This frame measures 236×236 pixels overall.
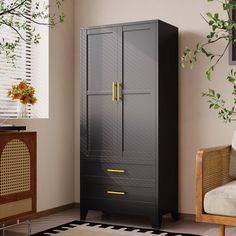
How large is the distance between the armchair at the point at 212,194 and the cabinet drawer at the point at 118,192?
2.35 feet

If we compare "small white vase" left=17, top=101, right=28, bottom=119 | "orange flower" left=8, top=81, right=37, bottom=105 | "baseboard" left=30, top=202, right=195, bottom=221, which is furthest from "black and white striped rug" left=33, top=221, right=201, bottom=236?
"orange flower" left=8, top=81, right=37, bottom=105

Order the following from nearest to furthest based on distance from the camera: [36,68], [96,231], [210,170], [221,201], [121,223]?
[221,201], [210,170], [96,231], [121,223], [36,68]

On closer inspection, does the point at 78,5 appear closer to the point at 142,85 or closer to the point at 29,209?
the point at 142,85

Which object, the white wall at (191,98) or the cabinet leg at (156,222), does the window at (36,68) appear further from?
→ the cabinet leg at (156,222)

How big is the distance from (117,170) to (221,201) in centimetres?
121

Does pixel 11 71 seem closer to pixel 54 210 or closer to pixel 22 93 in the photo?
pixel 22 93

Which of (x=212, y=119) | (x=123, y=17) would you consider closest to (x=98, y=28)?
(x=123, y=17)

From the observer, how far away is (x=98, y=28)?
366cm

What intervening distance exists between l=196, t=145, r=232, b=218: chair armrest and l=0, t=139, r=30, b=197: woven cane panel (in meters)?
1.22

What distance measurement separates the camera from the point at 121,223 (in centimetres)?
356

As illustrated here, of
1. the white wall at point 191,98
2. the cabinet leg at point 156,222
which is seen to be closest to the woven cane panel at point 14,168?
the cabinet leg at point 156,222

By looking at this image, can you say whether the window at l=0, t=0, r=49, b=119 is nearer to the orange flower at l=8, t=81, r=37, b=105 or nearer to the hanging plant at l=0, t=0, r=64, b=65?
the hanging plant at l=0, t=0, r=64, b=65

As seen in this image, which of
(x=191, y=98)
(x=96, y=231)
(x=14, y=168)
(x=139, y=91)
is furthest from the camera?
(x=191, y=98)

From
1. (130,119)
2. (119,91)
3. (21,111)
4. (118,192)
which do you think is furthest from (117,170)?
(21,111)
